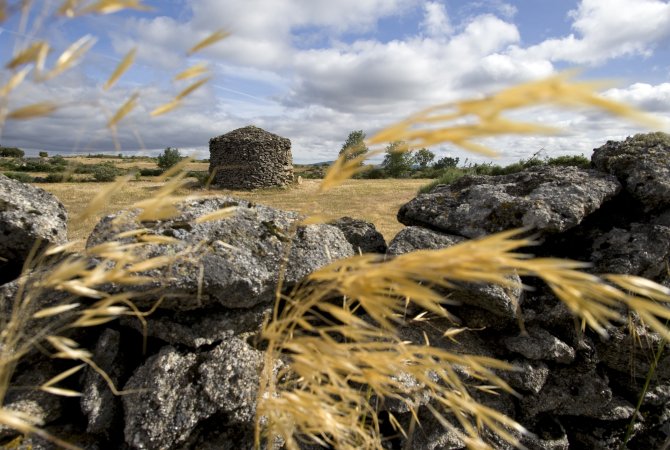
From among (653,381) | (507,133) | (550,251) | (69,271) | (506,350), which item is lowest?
(653,381)

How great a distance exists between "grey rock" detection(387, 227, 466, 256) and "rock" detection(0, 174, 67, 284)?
2.21m

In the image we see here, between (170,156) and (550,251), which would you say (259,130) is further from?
(550,251)

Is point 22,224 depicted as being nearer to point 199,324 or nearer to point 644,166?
point 199,324

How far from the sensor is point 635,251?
323cm

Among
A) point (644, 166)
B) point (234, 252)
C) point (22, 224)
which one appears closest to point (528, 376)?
point (644, 166)

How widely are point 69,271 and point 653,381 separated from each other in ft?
13.2

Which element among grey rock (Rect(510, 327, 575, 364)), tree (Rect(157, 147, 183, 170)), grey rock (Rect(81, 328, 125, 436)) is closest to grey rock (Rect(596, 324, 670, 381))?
grey rock (Rect(510, 327, 575, 364))

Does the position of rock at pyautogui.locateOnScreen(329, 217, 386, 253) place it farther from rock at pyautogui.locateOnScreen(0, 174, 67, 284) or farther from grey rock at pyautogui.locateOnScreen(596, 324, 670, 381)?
rock at pyautogui.locateOnScreen(0, 174, 67, 284)

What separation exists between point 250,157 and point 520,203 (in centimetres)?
1833

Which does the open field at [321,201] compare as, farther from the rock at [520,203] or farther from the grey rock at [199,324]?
the grey rock at [199,324]

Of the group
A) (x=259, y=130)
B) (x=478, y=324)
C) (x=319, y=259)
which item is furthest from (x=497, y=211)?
(x=259, y=130)

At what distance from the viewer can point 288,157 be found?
883 inches

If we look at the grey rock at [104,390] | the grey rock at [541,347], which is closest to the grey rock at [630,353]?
the grey rock at [541,347]

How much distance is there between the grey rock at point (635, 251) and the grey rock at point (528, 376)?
32.7 inches
